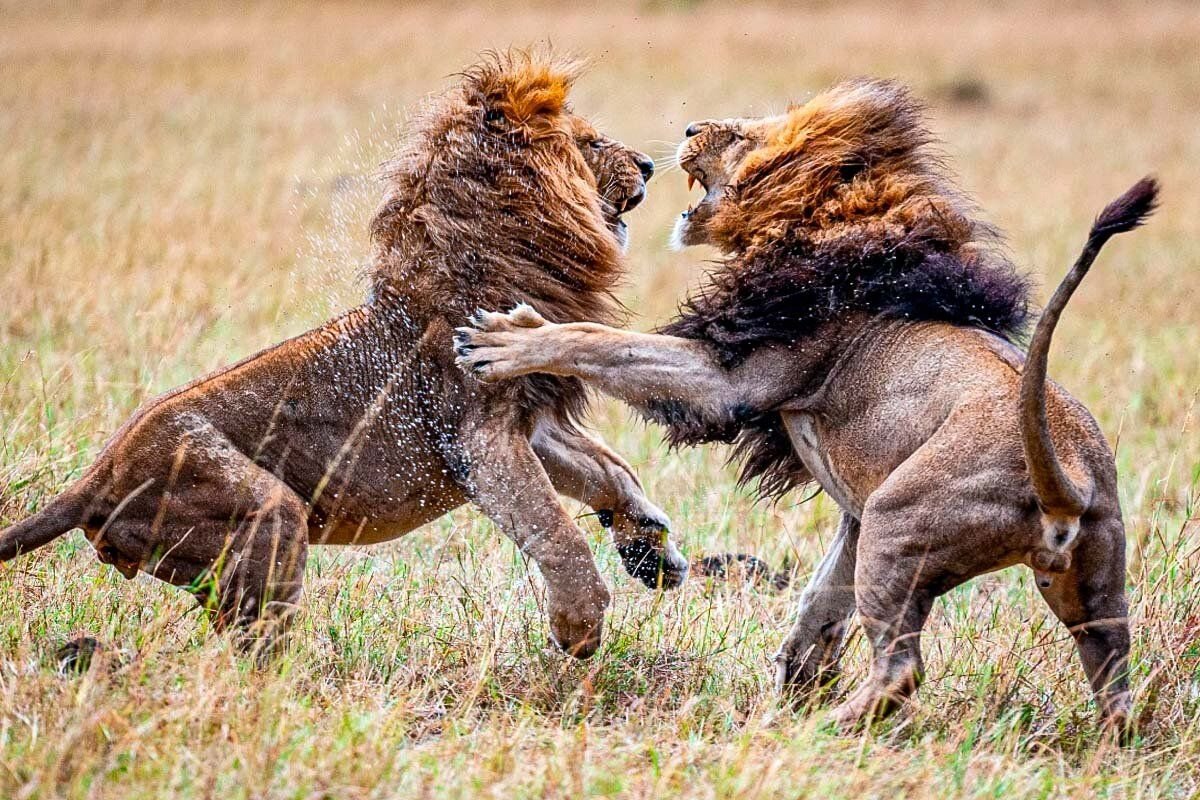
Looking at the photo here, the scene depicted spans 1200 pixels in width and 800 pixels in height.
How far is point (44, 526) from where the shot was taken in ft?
12.5

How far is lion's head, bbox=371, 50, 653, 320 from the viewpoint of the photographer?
14.1ft

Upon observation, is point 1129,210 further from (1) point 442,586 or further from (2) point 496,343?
(1) point 442,586

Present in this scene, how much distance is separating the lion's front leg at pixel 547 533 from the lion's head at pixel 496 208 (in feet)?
1.55

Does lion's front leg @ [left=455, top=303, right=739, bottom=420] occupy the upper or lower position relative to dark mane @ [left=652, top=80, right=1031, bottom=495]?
lower

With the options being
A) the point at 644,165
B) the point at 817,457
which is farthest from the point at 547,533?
the point at 644,165

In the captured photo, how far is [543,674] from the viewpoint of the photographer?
406 centimetres

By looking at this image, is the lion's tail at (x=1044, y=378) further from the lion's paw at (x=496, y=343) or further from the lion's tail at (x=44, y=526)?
the lion's tail at (x=44, y=526)

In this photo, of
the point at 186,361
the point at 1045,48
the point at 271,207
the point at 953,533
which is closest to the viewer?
the point at 953,533

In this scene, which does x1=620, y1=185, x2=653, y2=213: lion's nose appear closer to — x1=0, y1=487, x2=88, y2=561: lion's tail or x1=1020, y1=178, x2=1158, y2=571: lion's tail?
x1=1020, y1=178, x2=1158, y2=571: lion's tail

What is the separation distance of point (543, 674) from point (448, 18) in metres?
19.6

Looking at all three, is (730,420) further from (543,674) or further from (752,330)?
(543,674)

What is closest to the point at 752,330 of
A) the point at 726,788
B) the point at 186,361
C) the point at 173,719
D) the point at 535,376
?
the point at 535,376

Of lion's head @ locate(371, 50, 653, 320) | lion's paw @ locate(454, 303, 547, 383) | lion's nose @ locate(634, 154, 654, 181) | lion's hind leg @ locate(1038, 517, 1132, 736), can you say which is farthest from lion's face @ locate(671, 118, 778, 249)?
lion's hind leg @ locate(1038, 517, 1132, 736)

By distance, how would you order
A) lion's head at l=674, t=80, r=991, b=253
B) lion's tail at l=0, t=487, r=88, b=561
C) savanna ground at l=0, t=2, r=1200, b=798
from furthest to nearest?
lion's head at l=674, t=80, r=991, b=253 → lion's tail at l=0, t=487, r=88, b=561 → savanna ground at l=0, t=2, r=1200, b=798
